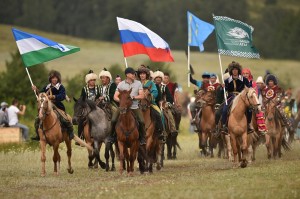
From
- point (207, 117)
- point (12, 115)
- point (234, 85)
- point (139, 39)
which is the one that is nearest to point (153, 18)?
point (12, 115)

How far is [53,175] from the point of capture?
2341cm

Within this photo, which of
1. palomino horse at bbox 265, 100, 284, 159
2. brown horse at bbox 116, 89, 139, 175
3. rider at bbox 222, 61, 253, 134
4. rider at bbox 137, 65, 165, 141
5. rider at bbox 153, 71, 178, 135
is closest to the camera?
brown horse at bbox 116, 89, 139, 175

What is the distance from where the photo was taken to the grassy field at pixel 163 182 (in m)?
17.5

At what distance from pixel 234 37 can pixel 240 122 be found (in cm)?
428

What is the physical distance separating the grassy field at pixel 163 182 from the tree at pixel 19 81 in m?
25.7

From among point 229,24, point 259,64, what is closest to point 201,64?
point 259,64

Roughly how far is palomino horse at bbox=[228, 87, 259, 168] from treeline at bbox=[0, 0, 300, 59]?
111604mm

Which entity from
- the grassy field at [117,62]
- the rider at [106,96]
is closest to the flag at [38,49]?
the rider at [106,96]

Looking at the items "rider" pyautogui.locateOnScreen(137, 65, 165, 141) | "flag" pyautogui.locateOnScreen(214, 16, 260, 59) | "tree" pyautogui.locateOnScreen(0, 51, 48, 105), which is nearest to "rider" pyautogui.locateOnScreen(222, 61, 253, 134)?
"rider" pyautogui.locateOnScreen(137, 65, 165, 141)

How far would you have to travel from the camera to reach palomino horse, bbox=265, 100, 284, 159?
28.5m

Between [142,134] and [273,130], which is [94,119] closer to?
[142,134]

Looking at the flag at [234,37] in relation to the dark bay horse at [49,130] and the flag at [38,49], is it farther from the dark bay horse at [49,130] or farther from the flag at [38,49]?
the dark bay horse at [49,130]

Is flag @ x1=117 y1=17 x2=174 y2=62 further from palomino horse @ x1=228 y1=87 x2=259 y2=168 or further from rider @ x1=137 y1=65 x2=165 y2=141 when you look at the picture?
palomino horse @ x1=228 y1=87 x2=259 y2=168

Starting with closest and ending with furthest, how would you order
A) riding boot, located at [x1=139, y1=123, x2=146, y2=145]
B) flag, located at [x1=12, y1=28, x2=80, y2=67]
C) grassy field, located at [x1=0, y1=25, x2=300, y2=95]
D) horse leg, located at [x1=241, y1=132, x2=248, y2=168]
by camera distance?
1. riding boot, located at [x1=139, y1=123, x2=146, y2=145]
2. horse leg, located at [x1=241, y1=132, x2=248, y2=168]
3. flag, located at [x1=12, y1=28, x2=80, y2=67]
4. grassy field, located at [x1=0, y1=25, x2=300, y2=95]
